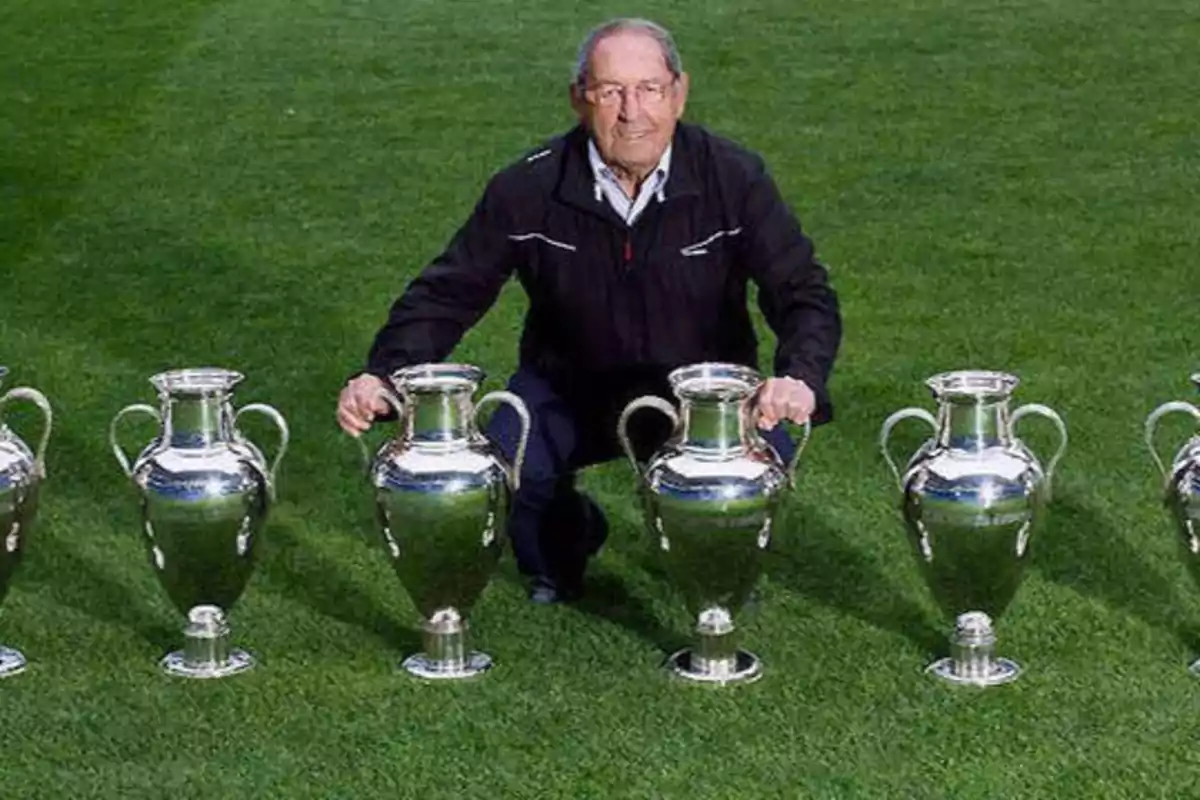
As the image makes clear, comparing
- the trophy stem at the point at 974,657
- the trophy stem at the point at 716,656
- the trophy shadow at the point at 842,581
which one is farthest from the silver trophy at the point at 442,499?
the trophy stem at the point at 974,657

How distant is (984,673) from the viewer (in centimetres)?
428

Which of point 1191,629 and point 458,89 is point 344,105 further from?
point 1191,629

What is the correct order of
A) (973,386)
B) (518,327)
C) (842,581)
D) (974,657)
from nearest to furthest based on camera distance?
(973,386) < (974,657) < (842,581) < (518,327)

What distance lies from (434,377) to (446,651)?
482mm

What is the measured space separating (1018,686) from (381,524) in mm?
1098

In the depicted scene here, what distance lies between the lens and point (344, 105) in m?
11.2

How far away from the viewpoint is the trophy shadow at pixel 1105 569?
4586 millimetres

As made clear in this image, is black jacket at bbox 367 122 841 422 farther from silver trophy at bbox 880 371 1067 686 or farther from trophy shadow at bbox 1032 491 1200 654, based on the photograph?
trophy shadow at bbox 1032 491 1200 654

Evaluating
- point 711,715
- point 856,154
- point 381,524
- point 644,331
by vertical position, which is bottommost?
point 711,715

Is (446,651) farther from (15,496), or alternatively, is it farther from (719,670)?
(15,496)

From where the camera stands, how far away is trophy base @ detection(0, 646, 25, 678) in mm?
4402

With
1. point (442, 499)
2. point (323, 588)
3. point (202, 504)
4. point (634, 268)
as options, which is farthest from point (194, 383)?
point (634, 268)

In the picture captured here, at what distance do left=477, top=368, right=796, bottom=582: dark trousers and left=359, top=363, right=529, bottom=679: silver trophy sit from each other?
0.99 ft

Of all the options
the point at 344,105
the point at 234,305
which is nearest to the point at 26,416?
the point at 234,305
